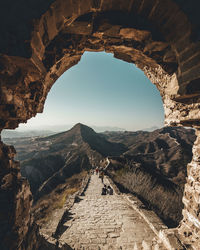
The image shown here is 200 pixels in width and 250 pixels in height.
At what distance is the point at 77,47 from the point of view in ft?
8.20

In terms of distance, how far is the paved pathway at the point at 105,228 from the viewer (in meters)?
4.25

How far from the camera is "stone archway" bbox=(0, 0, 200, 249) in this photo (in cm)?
152

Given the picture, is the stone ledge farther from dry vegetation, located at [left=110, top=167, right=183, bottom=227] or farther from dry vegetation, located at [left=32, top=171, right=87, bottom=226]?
dry vegetation, located at [left=110, top=167, right=183, bottom=227]

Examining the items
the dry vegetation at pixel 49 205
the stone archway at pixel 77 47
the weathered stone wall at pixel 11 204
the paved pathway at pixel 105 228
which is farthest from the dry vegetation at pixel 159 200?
the weathered stone wall at pixel 11 204

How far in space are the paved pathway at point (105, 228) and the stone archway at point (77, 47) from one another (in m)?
2.36

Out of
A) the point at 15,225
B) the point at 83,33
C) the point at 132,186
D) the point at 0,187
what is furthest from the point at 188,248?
the point at 132,186

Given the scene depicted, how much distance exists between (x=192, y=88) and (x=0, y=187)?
349cm

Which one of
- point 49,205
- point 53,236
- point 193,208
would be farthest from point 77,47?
point 49,205

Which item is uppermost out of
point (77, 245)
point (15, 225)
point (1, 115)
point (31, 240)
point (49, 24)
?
point (49, 24)

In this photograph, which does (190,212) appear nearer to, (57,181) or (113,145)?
(57,181)

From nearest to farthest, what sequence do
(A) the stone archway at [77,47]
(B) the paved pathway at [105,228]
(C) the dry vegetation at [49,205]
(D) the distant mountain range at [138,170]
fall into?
(A) the stone archway at [77,47] → (B) the paved pathway at [105,228] → (D) the distant mountain range at [138,170] → (C) the dry vegetation at [49,205]

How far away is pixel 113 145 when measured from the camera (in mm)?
55188

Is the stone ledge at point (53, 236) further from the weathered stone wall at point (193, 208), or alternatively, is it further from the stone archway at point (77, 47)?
the weathered stone wall at point (193, 208)

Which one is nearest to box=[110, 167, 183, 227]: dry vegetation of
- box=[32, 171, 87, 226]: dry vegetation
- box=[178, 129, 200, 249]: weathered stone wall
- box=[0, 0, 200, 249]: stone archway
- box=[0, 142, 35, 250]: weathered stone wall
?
box=[178, 129, 200, 249]: weathered stone wall
